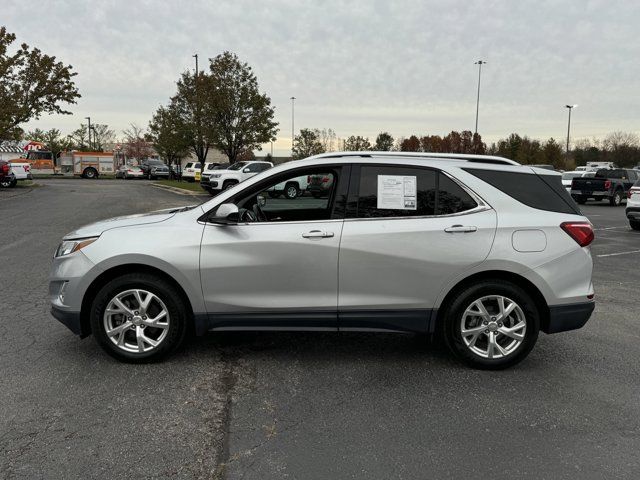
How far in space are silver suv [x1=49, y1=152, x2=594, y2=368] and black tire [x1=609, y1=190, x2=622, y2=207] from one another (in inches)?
983

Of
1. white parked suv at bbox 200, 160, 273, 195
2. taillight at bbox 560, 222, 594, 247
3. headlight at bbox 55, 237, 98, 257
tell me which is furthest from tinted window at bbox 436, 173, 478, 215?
white parked suv at bbox 200, 160, 273, 195

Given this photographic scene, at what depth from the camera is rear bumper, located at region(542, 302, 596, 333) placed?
425 centimetres

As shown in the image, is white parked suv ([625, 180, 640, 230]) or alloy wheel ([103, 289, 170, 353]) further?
white parked suv ([625, 180, 640, 230])

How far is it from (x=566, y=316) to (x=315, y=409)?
2184mm

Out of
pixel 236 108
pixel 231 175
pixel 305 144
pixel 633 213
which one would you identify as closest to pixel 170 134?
pixel 236 108

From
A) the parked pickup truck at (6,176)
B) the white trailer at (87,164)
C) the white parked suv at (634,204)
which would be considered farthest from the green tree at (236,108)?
the white trailer at (87,164)

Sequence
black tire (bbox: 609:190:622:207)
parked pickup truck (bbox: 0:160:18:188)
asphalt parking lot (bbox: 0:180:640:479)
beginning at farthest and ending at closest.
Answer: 1. parked pickup truck (bbox: 0:160:18:188)
2. black tire (bbox: 609:190:622:207)
3. asphalt parking lot (bbox: 0:180:640:479)

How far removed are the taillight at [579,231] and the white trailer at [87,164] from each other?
54.3 m

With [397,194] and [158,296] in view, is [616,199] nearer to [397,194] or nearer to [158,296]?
[397,194]

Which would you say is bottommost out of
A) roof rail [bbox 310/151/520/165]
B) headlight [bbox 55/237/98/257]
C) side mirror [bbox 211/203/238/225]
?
headlight [bbox 55/237/98/257]

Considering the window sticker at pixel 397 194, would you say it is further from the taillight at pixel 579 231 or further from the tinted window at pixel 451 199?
the taillight at pixel 579 231

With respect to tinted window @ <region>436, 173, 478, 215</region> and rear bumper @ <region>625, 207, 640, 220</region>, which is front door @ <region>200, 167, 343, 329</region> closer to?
tinted window @ <region>436, 173, 478, 215</region>

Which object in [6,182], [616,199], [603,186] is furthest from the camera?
[6,182]

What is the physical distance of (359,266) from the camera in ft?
13.6
